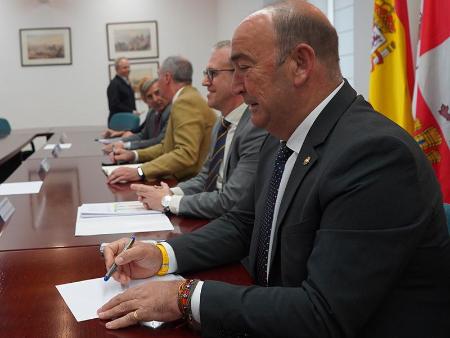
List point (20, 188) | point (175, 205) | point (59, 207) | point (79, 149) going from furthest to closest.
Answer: point (79, 149) < point (20, 188) < point (59, 207) < point (175, 205)

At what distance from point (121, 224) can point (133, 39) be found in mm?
8428

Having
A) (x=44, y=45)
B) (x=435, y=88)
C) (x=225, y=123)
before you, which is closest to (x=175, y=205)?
(x=225, y=123)

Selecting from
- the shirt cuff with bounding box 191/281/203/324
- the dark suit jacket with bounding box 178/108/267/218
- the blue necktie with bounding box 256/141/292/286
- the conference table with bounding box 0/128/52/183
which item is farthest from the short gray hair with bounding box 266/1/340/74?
the conference table with bounding box 0/128/52/183

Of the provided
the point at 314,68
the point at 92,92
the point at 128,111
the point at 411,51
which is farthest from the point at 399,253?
the point at 92,92

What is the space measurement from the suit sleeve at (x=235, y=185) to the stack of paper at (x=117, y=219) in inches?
4.7

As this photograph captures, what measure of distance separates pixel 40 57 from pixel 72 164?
6887 mm

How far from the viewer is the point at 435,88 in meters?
2.43

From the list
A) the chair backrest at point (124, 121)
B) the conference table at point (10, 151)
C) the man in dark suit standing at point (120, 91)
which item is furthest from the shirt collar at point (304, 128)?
the man in dark suit standing at point (120, 91)

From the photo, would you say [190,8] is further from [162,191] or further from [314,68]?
[314,68]

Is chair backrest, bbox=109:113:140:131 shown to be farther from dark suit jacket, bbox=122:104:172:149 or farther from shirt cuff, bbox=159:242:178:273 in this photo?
shirt cuff, bbox=159:242:178:273

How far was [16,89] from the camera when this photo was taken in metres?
9.55

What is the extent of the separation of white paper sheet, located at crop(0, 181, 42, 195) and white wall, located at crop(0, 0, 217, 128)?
23.8 ft

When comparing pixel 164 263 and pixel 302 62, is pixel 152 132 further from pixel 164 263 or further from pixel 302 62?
pixel 302 62

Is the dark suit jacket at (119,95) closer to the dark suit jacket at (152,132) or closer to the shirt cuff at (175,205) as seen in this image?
the dark suit jacket at (152,132)
